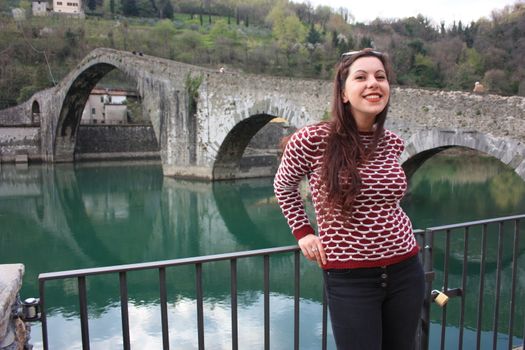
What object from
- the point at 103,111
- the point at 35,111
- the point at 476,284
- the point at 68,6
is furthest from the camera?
the point at 68,6

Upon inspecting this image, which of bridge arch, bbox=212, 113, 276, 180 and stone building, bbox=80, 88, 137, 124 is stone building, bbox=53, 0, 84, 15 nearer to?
stone building, bbox=80, 88, 137, 124

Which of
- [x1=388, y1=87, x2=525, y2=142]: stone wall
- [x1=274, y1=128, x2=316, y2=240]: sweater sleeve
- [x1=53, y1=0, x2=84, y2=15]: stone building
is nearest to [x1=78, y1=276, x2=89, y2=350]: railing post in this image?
[x1=274, y1=128, x2=316, y2=240]: sweater sleeve

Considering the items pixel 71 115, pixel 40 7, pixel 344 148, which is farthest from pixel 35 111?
pixel 40 7

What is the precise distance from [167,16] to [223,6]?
13.7 meters

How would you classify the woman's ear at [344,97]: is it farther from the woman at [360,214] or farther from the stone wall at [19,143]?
the stone wall at [19,143]

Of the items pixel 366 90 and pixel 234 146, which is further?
pixel 234 146

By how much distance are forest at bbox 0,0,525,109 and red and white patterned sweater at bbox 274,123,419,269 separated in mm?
21543

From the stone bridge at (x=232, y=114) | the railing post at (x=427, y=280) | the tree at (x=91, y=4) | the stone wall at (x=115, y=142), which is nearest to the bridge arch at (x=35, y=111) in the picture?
the stone bridge at (x=232, y=114)

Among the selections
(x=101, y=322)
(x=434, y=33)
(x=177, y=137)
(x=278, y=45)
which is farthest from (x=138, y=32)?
(x=101, y=322)

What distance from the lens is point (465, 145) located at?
8.82 metres

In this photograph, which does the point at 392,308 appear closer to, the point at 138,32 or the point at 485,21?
the point at 485,21

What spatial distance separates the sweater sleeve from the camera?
160 cm

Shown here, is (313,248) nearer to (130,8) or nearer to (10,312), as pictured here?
(10,312)

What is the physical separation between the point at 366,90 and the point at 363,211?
0.38m
